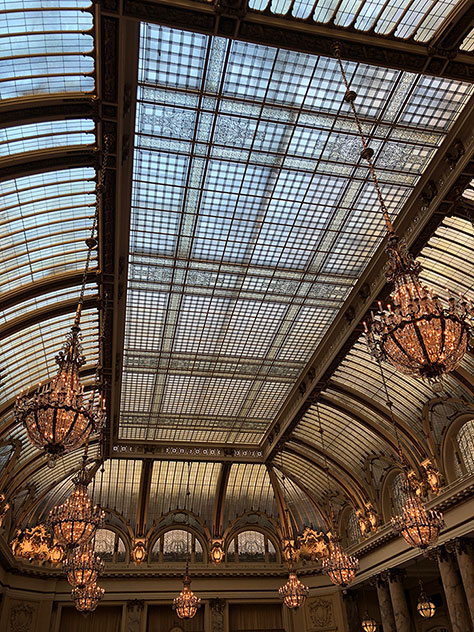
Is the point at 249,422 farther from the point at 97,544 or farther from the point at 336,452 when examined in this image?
the point at 97,544

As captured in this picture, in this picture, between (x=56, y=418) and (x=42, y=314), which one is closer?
(x=56, y=418)

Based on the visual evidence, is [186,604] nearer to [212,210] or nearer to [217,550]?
[217,550]

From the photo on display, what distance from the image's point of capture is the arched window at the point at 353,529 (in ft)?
83.6

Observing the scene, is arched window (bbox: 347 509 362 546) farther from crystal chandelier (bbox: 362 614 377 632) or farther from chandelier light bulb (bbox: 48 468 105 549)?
chandelier light bulb (bbox: 48 468 105 549)

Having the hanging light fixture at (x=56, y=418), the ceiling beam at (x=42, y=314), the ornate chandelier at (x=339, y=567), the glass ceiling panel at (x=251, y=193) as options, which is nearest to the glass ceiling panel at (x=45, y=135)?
the glass ceiling panel at (x=251, y=193)

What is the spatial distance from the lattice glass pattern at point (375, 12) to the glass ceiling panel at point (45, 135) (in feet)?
13.8

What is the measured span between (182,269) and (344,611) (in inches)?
755

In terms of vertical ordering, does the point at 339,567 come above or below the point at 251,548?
below

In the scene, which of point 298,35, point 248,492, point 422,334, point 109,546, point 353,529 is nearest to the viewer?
point 422,334

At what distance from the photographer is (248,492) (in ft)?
90.5

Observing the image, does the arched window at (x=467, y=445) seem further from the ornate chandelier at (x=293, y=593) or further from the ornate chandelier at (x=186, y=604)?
the ornate chandelier at (x=186, y=604)

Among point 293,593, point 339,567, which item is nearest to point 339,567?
point 339,567

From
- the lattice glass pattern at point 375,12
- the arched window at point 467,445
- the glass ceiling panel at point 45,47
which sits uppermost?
the lattice glass pattern at point 375,12

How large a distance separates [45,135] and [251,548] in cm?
2274
